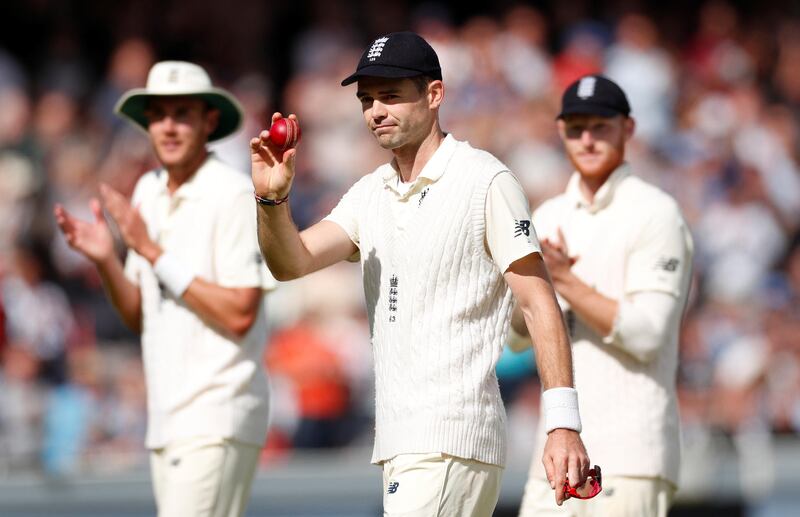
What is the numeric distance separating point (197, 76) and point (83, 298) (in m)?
7.19

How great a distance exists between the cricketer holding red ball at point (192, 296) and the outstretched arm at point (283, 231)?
115 cm

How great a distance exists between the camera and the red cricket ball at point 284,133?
4.91 metres

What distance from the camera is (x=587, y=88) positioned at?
21.3 ft

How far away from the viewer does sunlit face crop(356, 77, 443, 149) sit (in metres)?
5.06

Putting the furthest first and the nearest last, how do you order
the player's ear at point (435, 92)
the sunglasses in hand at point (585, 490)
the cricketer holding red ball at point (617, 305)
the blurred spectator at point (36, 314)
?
the blurred spectator at point (36, 314) < the cricketer holding red ball at point (617, 305) < the player's ear at point (435, 92) < the sunglasses in hand at point (585, 490)

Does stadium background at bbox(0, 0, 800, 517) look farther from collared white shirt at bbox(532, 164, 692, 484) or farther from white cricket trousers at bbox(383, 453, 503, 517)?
white cricket trousers at bbox(383, 453, 503, 517)

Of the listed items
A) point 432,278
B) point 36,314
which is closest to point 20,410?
point 36,314

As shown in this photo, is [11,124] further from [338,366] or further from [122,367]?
[338,366]

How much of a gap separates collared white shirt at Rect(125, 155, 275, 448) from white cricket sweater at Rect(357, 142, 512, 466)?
140cm

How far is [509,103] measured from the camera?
14492 millimetres

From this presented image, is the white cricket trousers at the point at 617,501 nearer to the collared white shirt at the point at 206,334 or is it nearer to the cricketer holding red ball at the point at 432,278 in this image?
the cricketer holding red ball at the point at 432,278

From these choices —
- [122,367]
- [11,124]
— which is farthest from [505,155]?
[11,124]

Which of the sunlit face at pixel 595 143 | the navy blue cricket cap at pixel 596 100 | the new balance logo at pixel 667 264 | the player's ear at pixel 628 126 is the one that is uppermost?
the navy blue cricket cap at pixel 596 100

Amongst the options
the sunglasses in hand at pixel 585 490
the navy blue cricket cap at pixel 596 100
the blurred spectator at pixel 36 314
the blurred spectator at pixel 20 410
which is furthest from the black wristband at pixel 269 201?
the blurred spectator at pixel 36 314
